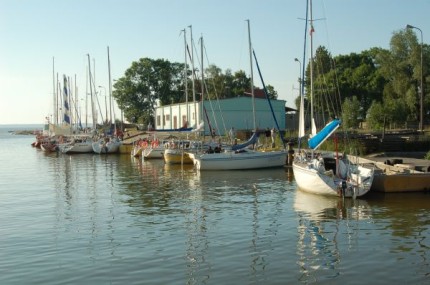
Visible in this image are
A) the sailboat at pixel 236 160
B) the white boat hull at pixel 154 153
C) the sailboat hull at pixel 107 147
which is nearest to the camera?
the sailboat at pixel 236 160

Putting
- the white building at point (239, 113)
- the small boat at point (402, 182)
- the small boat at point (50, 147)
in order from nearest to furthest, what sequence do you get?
the small boat at point (402, 182) → the white building at point (239, 113) → the small boat at point (50, 147)

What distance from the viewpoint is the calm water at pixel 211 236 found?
13891 millimetres

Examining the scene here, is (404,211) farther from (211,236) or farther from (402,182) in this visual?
(211,236)

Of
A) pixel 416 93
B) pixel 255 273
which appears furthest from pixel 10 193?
pixel 416 93

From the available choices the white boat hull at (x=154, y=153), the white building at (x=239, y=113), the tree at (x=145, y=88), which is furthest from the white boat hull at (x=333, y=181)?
the tree at (x=145, y=88)

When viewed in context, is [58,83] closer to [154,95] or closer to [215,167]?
[154,95]

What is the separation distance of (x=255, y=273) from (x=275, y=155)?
90.9 ft

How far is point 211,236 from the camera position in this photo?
1808cm

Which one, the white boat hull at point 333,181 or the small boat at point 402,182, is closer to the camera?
the white boat hull at point 333,181

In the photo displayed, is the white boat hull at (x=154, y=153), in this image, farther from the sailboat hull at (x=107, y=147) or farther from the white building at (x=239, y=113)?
Result: the white building at (x=239, y=113)

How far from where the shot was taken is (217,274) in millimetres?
13789

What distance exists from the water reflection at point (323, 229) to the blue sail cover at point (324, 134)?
258 cm

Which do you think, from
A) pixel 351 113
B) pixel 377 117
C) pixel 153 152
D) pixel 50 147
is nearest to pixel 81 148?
pixel 50 147

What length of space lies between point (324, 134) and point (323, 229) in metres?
9.43
